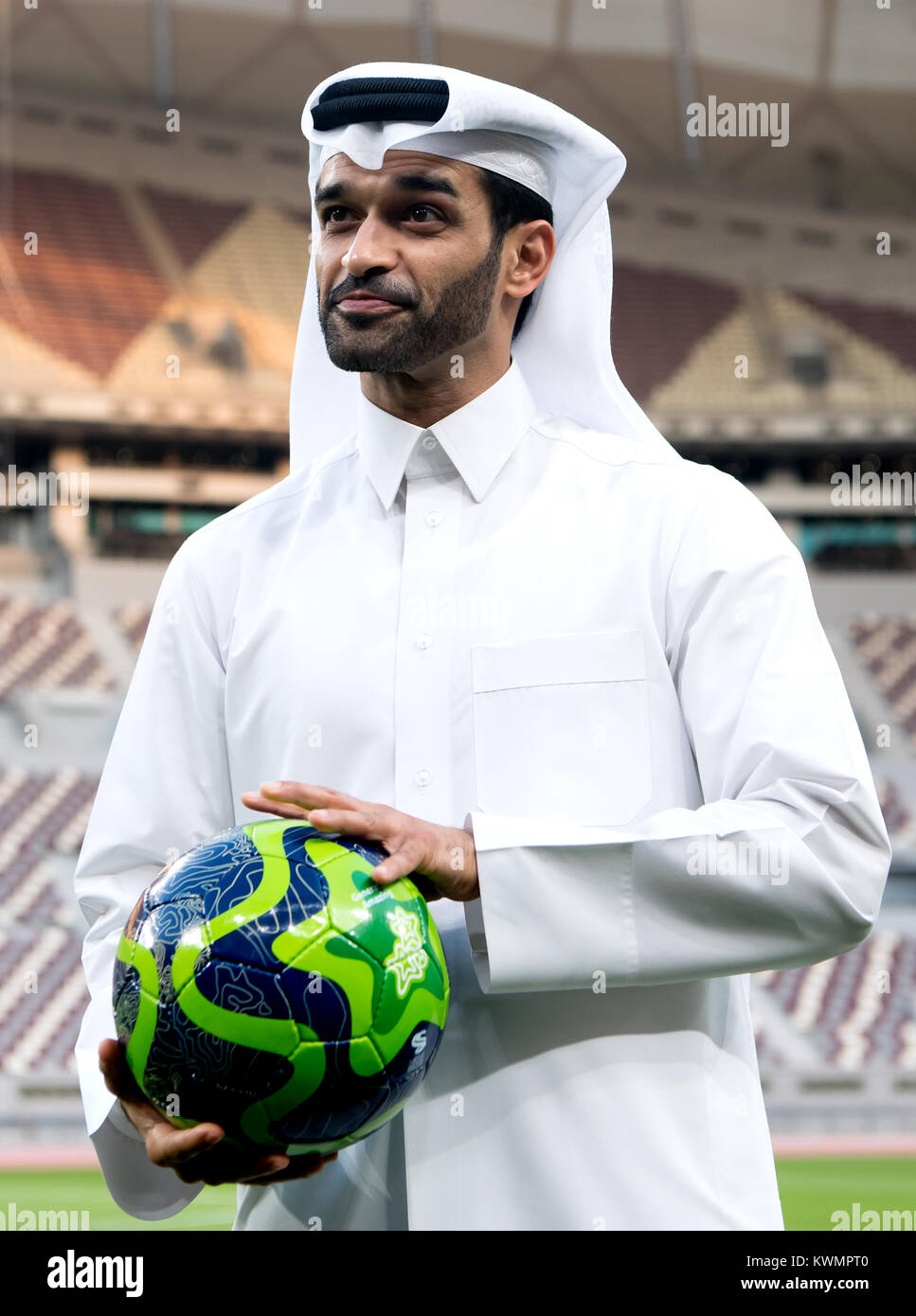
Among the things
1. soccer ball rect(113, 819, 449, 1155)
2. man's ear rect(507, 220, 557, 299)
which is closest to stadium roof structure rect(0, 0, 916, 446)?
man's ear rect(507, 220, 557, 299)

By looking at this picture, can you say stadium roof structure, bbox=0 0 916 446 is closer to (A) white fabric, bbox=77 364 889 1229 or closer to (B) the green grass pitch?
(B) the green grass pitch

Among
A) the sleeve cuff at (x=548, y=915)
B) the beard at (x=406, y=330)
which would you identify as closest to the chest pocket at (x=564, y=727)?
the sleeve cuff at (x=548, y=915)

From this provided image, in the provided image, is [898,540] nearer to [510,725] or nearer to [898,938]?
[898,938]

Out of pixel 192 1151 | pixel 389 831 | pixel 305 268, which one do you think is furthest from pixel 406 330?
pixel 305 268

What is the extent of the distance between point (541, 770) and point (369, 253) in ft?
2.21

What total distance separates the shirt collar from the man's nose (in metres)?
0.24

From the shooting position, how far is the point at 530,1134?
181cm

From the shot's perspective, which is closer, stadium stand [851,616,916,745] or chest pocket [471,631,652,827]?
chest pocket [471,631,652,827]

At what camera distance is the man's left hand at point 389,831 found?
5.26 ft

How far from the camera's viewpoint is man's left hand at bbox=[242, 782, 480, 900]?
1.60 metres

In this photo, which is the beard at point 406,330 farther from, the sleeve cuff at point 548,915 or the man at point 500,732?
the sleeve cuff at point 548,915

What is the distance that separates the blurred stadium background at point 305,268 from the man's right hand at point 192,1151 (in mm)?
13900

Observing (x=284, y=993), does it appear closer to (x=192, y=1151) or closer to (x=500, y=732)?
(x=192, y=1151)

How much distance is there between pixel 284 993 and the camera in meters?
1.56
